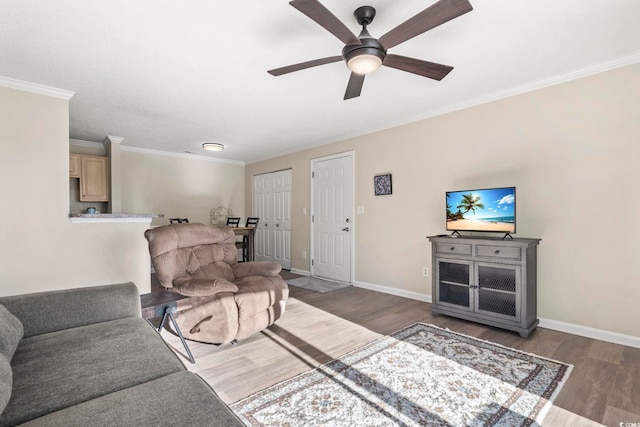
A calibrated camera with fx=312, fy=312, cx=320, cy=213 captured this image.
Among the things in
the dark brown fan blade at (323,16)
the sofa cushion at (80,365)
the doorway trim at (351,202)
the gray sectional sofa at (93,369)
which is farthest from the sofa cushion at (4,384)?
the doorway trim at (351,202)

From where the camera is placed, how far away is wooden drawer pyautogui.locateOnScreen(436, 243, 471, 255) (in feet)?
10.3

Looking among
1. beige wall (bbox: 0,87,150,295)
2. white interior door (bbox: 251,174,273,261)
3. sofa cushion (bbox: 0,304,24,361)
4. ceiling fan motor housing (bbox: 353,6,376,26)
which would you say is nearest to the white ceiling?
ceiling fan motor housing (bbox: 353,6,376,26)

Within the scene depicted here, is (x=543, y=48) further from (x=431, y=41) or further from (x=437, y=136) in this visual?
(x=437, y=136)

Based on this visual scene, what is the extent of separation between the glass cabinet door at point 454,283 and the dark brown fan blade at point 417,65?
6.15 ft

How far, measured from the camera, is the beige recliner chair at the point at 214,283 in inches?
99.2

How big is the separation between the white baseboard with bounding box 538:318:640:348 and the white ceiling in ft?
7.54

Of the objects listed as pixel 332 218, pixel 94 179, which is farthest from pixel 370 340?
pixel 94 179

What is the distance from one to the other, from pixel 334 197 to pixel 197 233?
2.56 metres

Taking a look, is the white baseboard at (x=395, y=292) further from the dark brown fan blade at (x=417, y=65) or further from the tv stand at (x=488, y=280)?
the dark brown fan blade at (x=417, y=65)

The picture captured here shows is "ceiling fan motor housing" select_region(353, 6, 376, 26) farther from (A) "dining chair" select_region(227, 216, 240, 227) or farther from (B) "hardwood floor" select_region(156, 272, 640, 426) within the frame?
(A) "dining chair" select_region(227, 216, 240, 227)

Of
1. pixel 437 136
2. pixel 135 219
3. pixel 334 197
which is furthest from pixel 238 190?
pixel 437 136

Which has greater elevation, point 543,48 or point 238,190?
point 543,48

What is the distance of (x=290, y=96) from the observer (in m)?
3.37

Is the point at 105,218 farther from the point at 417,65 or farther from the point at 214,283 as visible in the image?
the point at 417,65
